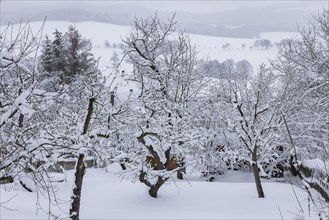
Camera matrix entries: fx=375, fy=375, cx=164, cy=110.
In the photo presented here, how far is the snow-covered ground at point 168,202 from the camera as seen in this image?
12.0 metres

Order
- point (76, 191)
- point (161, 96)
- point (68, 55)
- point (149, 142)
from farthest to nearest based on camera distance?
point (68, 55) < point (161, 96) < point (149, 142) < point (76, 191)

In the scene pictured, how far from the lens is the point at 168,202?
14.5m

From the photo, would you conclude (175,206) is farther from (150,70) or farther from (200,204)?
(150,70)

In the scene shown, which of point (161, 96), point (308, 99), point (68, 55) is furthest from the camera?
point (68, 55)

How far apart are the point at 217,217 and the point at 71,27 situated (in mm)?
30322

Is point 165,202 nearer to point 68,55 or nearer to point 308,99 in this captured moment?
point 308,99

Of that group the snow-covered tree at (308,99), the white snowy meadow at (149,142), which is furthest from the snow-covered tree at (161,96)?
the snow-covered tree at (308,99)

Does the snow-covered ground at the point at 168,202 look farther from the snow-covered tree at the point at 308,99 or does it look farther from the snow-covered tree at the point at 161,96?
the snow-covered tree at the point at 308,99

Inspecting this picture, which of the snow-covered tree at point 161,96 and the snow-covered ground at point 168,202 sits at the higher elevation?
the snow-covered tree at point 161,96

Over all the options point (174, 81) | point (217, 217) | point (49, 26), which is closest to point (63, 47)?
point (174, 81)

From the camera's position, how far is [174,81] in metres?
23.7

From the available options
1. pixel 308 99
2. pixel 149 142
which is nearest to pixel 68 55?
pixel 308 99

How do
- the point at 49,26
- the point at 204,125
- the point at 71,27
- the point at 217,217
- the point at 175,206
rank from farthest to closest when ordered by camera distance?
the point at 49,26
the point at 71,27
the point at 204,125
the point at 175,206
the point at 217,217

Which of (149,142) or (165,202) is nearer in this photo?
(149,142)
